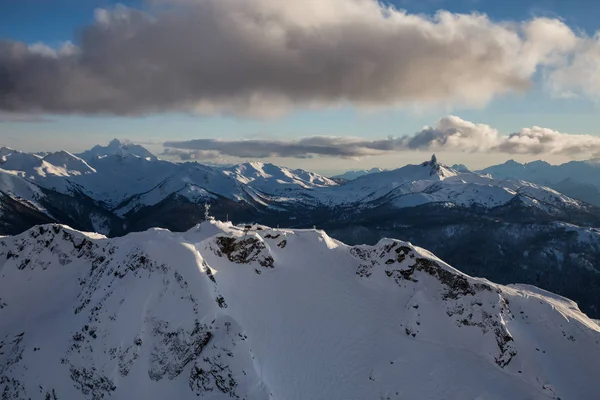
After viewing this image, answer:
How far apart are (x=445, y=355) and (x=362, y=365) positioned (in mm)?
12088

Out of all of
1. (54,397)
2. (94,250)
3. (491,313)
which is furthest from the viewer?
(94,250)

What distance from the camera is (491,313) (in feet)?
197

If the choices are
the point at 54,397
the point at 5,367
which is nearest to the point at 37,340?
the point at 5,367

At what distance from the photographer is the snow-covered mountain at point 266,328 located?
52.5m

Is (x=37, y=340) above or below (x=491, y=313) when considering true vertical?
below

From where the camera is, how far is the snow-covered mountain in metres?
52.5

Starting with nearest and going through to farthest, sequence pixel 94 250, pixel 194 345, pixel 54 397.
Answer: pixel 54 397 < pixel 194 345 < pixel 94 250

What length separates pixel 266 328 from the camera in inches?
2381

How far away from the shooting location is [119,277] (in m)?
62.8

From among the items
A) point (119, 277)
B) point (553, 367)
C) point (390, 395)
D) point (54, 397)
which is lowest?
point (54, 397)

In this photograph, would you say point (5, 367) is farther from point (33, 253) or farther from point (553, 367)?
point (553, 367)

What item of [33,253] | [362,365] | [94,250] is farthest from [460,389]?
[33,253]

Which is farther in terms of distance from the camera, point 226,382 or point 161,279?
point 161,279

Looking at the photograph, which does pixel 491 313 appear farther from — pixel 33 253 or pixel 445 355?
pixel 33 253
